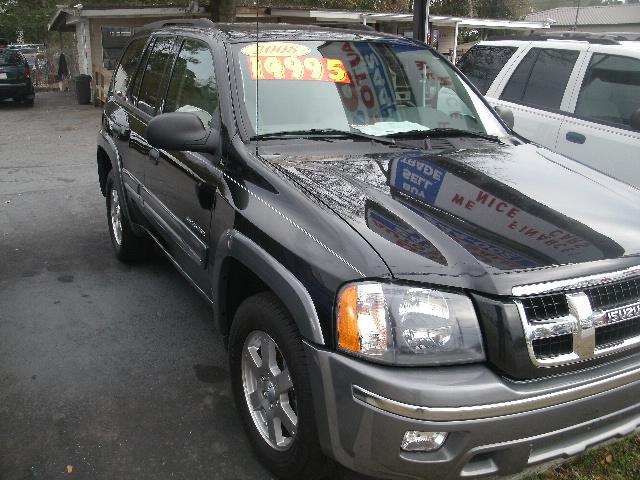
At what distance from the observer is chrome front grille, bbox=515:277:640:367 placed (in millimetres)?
2041

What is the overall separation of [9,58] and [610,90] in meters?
18.2

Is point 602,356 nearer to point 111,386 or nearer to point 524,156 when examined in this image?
point 524,156

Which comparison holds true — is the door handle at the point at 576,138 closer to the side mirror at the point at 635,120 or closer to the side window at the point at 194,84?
the side mirror at the point at 635,120

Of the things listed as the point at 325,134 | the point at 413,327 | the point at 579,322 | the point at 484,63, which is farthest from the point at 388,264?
the point at 484,63

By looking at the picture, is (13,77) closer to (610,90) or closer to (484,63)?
(484,63)

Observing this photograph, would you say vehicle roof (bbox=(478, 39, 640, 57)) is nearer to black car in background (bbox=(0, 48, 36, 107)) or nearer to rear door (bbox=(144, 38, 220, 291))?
rear door (bbox=(144, 38, 220, 291))

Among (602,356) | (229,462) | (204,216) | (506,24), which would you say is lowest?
(229,462)

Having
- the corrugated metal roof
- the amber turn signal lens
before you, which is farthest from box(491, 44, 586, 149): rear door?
the corrugated metal roof

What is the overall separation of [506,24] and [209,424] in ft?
74.1

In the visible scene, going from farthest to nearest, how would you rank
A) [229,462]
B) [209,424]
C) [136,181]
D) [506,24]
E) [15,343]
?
[506,24], [136,181], [15,343], [209,424], [229,462]

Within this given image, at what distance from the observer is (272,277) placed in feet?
7.93

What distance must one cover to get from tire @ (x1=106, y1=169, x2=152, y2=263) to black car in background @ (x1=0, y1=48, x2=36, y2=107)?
15.3 m

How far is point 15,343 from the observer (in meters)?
3.96

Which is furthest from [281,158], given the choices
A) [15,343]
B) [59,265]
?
[59,265]
